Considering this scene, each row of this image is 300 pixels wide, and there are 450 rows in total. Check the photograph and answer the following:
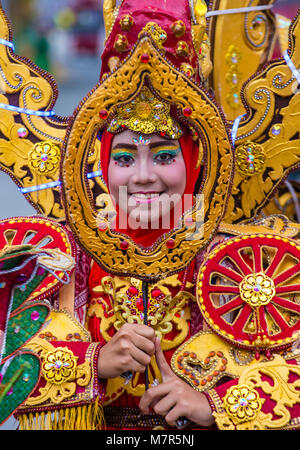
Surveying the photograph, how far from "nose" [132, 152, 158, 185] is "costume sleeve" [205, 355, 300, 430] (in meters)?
0.63

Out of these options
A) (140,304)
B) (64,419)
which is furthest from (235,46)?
(64,419)

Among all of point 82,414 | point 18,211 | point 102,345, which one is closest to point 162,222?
point 102,345

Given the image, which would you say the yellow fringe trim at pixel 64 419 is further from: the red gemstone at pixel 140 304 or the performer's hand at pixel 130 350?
the red gemstone at pixel 140 304

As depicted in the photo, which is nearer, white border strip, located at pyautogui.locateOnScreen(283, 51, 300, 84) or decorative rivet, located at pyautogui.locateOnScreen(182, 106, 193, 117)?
decorative rivet, located at pyautogui.locateOnScreen(182, 106, 193, 117)

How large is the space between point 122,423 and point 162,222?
633 mm

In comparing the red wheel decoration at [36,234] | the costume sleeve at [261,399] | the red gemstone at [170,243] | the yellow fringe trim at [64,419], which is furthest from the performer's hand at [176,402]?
the red wheel decoration at [36,234]

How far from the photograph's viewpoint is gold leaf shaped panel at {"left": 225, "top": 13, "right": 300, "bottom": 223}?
3.19m

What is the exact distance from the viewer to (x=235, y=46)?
146 inches

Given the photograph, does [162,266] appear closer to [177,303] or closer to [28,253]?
[177,303]

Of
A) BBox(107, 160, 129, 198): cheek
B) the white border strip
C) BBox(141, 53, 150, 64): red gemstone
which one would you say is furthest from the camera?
the white border strip

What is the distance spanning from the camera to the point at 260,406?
8.55 ft

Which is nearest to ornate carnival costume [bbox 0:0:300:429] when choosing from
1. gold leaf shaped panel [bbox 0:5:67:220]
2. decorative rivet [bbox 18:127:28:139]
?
gold leaf shaped panel [bbox 0:5:67:220]

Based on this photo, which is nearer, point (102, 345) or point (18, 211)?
point (102, 345)

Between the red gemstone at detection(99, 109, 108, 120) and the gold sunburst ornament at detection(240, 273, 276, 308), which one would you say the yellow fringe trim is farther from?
the red gemstone at detection(99, 109, 108, 120)
